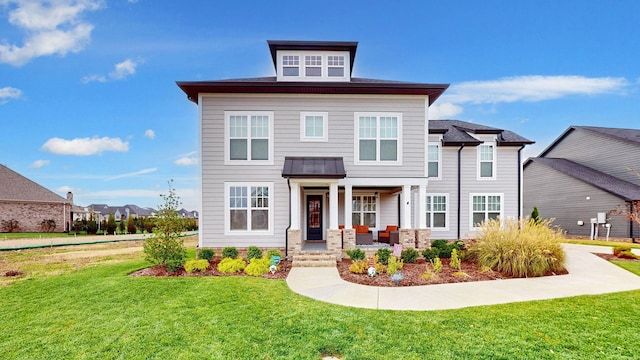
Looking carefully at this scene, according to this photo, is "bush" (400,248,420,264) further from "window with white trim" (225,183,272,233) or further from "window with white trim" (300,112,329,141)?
"window with white trim" (300,112,329,141)

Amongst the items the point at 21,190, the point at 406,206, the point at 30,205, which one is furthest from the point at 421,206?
the point at 21,190

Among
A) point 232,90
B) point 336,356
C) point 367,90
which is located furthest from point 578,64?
point 336,356

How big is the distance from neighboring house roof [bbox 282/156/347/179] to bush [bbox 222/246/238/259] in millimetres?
3335

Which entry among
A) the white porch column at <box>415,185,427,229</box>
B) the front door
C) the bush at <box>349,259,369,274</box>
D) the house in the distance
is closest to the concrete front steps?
the bush at <box>349,259,369,274</box>

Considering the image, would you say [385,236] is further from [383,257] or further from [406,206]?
[383,257]

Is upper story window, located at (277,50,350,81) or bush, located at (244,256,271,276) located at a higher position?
upper story window, located at (277,50,350,81)

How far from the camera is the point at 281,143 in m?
12.7

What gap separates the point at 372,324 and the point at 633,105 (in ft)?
96.7

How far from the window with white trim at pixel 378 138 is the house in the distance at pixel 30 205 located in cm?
3288

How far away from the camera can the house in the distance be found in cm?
2953

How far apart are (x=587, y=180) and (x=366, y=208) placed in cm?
1695

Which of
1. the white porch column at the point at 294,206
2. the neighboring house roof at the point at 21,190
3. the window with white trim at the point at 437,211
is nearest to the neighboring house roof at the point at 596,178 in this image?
the window with white trim at the point at 437,211

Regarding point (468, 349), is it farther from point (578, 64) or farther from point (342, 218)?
point (578, 64)

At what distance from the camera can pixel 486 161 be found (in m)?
16.5
